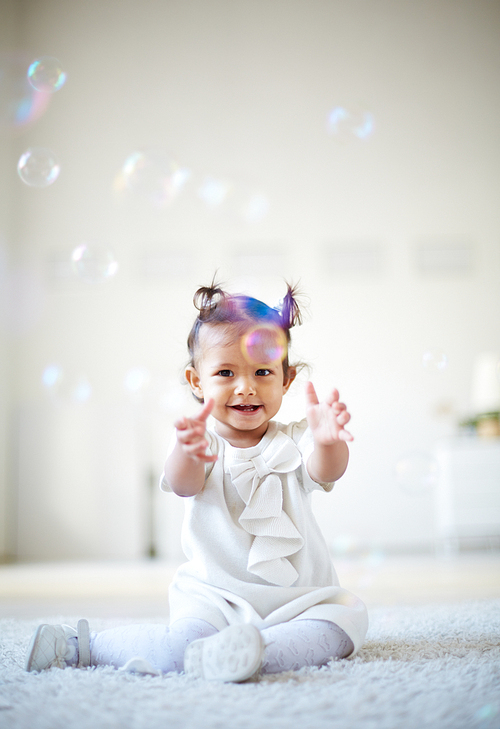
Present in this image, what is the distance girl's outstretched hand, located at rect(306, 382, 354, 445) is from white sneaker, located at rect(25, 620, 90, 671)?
44 centimetres

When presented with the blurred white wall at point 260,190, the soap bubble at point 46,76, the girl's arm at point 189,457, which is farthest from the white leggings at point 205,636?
the blurred white wall at point 260,190

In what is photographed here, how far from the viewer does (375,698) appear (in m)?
0.68

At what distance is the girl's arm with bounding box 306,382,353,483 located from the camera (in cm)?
90

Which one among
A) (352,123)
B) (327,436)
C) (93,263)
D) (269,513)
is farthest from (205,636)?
(352,123)

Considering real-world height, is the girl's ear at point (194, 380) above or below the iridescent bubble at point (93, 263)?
below

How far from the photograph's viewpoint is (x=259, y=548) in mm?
961

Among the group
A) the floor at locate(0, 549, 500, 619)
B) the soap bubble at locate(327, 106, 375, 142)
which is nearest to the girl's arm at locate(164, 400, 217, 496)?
the floor at locate(0, 549, 500, 619)

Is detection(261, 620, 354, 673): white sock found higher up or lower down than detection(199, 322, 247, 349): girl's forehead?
lower down

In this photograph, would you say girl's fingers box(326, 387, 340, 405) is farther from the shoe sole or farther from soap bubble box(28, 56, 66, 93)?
soap bubble box(28, 56, 66, 93)

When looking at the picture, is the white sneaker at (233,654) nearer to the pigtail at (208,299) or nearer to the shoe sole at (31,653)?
the shoe sole at (31,653)

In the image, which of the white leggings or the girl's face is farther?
the girl's face

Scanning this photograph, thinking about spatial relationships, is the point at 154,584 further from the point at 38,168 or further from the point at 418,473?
the point at 38,168

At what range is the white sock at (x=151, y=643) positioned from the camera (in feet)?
2.89

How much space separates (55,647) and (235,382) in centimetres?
46
